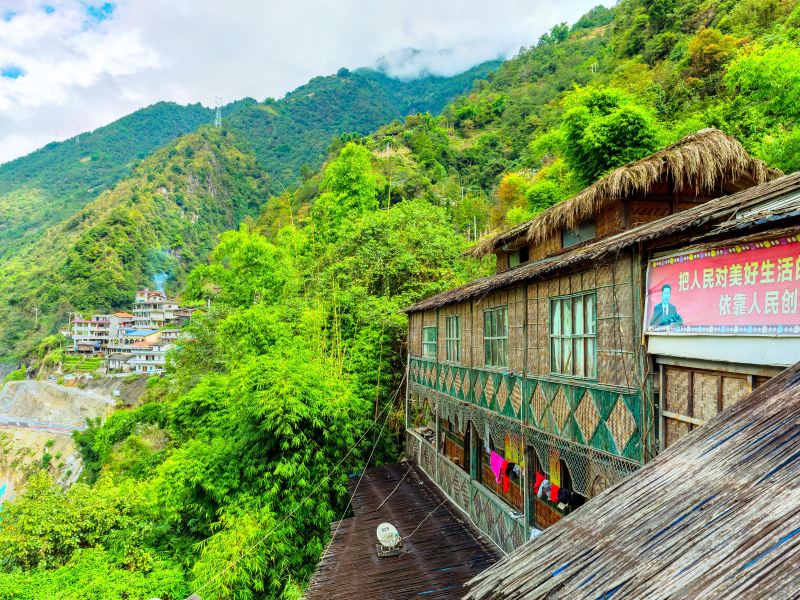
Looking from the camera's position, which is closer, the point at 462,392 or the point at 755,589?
the point at 755,589

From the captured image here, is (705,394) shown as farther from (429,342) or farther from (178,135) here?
(178,135)

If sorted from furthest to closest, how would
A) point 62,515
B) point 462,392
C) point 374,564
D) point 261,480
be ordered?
1. point 62,515
2. point 261,480
3. point 462,392
4. point 374,564

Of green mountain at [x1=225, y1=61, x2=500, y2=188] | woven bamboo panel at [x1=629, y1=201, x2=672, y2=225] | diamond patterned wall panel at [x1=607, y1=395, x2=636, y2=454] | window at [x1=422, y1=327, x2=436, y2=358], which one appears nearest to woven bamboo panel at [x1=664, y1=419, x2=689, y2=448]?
diamond patterned wall panel at [x1=607, y1=395, x2=636, y2=454]

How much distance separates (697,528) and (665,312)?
2.93m

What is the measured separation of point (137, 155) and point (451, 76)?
108m

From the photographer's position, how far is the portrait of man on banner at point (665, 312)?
4938 millimetres

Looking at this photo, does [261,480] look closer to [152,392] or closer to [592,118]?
[592,118]

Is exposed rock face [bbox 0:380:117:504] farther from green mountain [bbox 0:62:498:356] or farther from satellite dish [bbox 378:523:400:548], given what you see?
satellite dish [bbox 378:523:400:548]

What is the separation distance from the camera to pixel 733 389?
14.5 feet

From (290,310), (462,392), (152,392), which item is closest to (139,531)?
(290,310)

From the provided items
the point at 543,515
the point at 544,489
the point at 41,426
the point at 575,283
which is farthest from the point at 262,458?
the point at 41,426

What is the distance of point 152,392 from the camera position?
138 feet

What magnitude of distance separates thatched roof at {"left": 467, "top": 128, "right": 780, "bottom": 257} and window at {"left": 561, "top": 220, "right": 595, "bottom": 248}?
0.51 m

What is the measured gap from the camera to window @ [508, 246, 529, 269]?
12.7 m
